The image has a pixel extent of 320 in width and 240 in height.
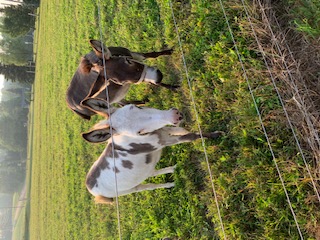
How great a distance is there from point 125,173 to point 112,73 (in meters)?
1.47

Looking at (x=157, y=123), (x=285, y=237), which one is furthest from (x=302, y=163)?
(x=157, y=123)

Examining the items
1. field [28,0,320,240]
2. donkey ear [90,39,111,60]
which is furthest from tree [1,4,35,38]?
donkey ear [90,39,111,60]

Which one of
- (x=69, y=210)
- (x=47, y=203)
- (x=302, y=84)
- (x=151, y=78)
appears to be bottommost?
(x=47, y=203)

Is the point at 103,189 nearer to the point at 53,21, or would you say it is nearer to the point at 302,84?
the point at 302,84

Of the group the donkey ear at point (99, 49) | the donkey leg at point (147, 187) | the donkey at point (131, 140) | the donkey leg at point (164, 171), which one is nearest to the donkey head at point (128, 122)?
the donkey at point (131, 140)

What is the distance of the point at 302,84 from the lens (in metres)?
3.50

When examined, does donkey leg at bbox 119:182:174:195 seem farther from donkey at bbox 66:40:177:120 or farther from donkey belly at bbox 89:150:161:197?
donkey at bbox 66:40:177:120

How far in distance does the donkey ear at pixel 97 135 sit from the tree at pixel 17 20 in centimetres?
2443

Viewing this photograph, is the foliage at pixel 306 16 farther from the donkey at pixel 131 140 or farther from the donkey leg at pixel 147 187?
the donkey leg at pixel 147 187

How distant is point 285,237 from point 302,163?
0.76 m

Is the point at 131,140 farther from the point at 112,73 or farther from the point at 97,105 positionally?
the point at 112,73

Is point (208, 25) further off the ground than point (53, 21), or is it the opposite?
point (208, 25)

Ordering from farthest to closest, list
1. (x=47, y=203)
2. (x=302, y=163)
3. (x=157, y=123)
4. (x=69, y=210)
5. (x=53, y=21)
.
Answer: (x=53, y=21) < (x=47, y=203) < (x=69, y=210) < (x=157, y=123) < (x=302, y=163)

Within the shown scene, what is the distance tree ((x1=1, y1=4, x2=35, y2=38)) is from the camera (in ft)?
83.8
